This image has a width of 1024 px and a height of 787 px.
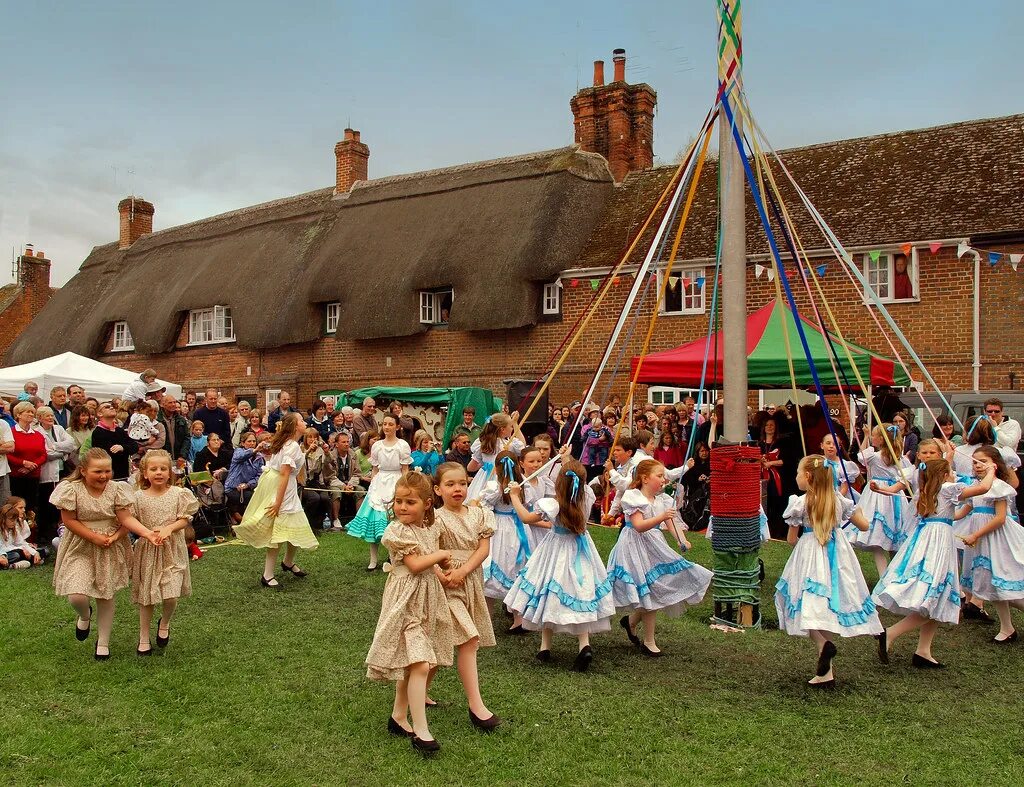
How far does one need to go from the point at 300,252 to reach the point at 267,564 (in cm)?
1764

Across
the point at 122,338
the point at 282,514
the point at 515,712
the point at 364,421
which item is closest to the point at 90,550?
the point at 282,514

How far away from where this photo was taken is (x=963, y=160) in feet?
55.8

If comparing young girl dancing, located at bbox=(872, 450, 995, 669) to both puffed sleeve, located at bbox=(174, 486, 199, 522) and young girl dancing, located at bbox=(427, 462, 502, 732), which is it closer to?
young girl dancing, located at bbox=(427, 462, 502, 732)

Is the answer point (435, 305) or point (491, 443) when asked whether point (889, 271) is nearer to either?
point (435, 305)

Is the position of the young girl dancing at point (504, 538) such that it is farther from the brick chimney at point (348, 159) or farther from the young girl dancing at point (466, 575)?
the brick chimney at point (348, 159)

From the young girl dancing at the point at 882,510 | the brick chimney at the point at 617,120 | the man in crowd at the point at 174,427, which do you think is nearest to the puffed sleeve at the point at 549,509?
the young girl dancing at the point at 882,510

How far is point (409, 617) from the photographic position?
4547mm

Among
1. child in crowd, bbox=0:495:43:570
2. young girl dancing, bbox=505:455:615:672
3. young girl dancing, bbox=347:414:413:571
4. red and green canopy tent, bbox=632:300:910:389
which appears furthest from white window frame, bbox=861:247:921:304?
child in crowd, bbox=0:495:43:570

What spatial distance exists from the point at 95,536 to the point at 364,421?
713cm

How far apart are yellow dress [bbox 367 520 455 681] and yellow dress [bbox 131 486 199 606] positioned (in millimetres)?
2182

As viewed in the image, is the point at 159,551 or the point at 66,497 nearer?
the point at 66,497

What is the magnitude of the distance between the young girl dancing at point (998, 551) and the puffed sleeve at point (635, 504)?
216 cm

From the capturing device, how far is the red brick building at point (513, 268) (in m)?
15.9

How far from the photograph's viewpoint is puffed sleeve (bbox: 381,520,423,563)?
4.52m
